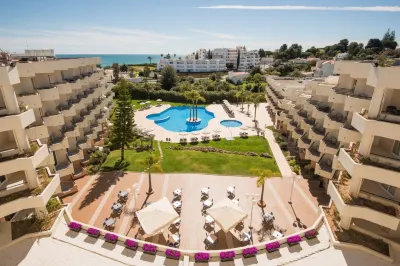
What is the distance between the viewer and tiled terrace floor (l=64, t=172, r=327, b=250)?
2158 cm

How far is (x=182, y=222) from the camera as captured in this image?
75.2 feet

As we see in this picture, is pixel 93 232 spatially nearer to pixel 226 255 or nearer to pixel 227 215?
pixel 226 255

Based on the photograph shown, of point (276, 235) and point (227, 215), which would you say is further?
point (227, 215)

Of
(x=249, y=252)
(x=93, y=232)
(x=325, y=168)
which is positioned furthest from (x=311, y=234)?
(x=93, y=232)

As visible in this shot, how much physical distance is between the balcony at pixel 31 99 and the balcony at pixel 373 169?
27080mm

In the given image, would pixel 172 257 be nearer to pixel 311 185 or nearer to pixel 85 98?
pixel 311 185

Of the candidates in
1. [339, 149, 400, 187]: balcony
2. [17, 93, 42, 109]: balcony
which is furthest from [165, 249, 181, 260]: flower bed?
[17, 93, 42, 109]: balcony

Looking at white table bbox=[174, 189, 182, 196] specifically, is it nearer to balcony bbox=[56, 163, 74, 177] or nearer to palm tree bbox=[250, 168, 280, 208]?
palm tree bbox=[250, 168, 280, 208]

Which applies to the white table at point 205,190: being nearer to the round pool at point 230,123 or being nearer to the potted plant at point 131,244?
the potted plant at point 131,244

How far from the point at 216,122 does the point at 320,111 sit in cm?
2973

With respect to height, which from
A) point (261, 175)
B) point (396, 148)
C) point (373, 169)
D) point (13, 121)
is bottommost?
point (261, 175)

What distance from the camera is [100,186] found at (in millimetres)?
28734

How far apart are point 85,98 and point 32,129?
1033cm

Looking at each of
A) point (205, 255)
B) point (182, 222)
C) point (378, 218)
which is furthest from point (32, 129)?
point (378, 218)
